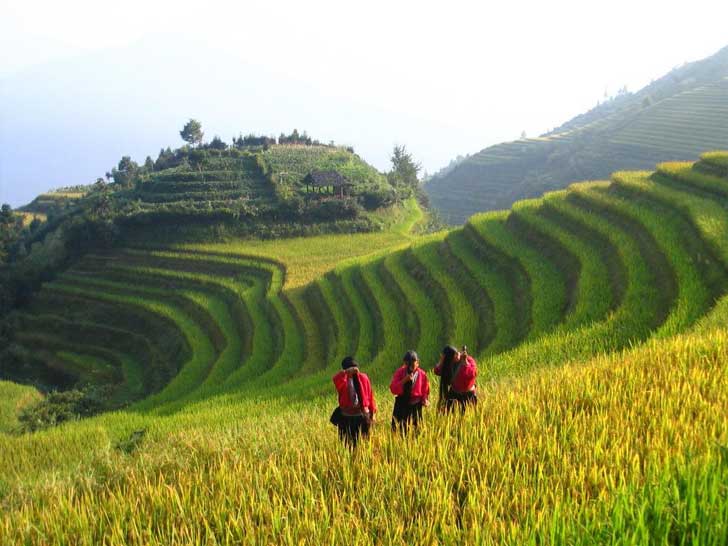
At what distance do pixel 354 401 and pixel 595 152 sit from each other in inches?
3095

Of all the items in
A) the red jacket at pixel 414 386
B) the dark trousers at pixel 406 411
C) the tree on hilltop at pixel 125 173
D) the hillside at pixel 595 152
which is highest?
the tree on hilltop at pixel 125 173

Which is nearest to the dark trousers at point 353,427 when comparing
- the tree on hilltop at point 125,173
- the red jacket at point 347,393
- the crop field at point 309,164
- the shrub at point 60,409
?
the red jacket at point 347,393

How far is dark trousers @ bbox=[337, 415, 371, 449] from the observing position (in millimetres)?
5555

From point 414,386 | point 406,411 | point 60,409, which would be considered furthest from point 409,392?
point 60,409

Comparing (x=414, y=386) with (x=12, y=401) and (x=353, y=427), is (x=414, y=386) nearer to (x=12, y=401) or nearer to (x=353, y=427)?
(x=353, y=427)

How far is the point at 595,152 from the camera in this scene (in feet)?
243

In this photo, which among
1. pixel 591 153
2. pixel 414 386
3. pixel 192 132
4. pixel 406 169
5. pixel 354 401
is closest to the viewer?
pixel 354 401

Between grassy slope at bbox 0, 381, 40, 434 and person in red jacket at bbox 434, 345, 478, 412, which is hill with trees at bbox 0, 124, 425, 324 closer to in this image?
grassy slope at bbox 0, 381, 40, 434

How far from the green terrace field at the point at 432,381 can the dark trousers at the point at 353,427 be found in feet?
1.20

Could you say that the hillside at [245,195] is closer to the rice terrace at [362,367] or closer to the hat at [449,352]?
the rice terrace at [362,367]

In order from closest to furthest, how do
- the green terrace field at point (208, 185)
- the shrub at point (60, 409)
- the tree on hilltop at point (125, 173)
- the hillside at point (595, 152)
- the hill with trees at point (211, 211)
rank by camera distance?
the shrub at point (60, 409), the hill with trees at point (211, 211), the green terrace field at point (208, 185), the tree on hilltop at point (125, 173), the hillside at point (595, 152)

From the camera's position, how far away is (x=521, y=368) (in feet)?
32.2

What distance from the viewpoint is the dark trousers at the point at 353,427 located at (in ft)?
18.2

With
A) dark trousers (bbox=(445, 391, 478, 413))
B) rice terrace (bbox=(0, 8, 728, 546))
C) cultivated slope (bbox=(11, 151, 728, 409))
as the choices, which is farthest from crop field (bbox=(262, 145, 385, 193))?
dark trousers (bbox=(445, 391, 478, 413))
